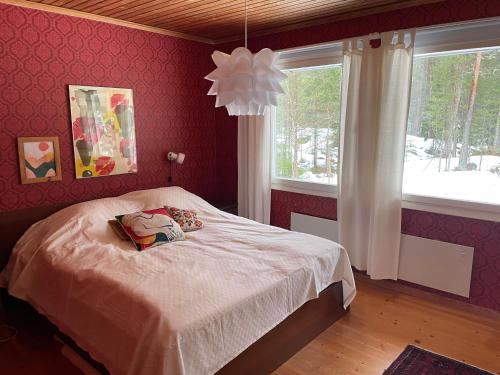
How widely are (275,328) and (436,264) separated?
63.4 inches

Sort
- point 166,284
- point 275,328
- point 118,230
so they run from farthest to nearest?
1. point 118,230
2. point 275,328
3. point 166,284

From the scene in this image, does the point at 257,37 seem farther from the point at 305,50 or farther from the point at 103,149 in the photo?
the point at 103,149

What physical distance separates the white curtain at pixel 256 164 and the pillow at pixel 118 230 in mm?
1605

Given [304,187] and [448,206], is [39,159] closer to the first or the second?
[304,187]

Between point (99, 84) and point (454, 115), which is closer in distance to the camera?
point (454, 115)

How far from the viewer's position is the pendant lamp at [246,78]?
1.97m

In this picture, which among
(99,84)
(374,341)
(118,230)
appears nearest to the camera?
(374,341)

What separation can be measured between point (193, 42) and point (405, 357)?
3.55 meters

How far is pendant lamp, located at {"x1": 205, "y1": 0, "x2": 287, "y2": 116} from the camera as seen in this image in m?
1.97

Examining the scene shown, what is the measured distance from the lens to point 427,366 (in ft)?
7.20

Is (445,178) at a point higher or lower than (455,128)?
lower

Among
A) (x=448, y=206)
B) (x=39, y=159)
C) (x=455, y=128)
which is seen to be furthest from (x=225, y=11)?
(x=448, y=206)

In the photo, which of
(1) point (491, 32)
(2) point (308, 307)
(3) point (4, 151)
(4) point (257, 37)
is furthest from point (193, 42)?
(2) point (308, 307)

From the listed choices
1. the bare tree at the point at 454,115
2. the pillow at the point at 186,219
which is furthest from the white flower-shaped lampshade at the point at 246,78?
the bare tree at the point at 454,115
